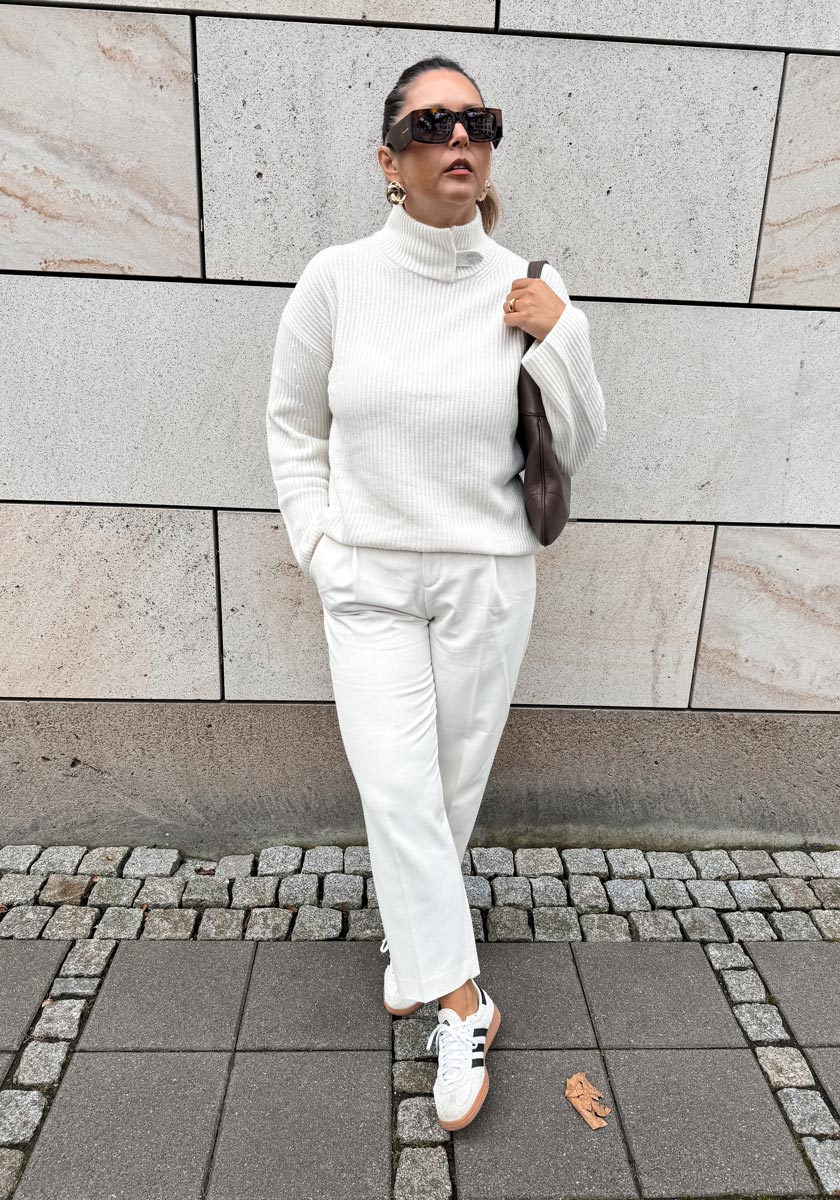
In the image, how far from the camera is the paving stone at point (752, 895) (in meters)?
3.13

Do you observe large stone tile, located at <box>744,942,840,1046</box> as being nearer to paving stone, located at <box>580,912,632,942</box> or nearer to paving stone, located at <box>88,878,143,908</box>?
paving stone, located at <box>580,912,632,942</box>

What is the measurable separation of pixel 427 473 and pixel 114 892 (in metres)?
1.99

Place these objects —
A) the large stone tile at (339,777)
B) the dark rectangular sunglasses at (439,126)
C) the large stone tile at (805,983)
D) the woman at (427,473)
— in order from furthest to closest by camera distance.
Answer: the large stone tile at (339,777) → the large stone tile at (805,983) → the woman at (427,473) → the dark rectangular sunglasses at (439,126)

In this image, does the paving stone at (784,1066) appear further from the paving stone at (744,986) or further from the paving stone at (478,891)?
the paving stone at (478,891)

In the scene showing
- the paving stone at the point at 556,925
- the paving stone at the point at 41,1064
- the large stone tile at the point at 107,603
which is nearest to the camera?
the paving stone at the point at 41,1064

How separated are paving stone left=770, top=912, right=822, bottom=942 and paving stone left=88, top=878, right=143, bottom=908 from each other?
224 cm

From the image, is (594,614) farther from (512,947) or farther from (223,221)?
(223,221)

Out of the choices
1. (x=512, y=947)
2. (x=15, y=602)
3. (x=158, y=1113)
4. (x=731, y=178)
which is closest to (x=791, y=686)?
(x=512, y=947)

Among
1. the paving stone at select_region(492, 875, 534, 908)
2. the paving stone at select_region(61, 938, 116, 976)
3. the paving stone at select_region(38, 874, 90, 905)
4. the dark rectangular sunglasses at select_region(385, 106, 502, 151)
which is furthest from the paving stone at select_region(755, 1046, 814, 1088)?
the dark rectangular sunglasses at select_region(385, 106, 502, 151)

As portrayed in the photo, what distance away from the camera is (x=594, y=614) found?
A: 130 inches

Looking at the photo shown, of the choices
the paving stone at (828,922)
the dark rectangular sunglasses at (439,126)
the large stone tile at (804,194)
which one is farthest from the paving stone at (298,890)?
the large stone tile at (804,194)

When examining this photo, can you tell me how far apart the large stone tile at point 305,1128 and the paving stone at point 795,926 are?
1.45 meters

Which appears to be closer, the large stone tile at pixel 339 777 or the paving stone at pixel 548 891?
the paving stone at pixel 548 891

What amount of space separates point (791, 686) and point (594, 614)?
33.9 inches
